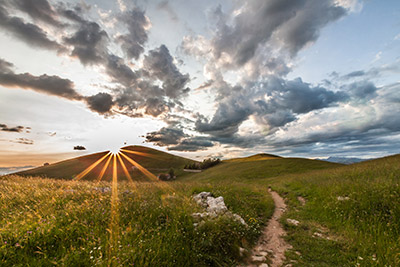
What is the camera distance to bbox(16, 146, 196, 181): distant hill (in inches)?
2876

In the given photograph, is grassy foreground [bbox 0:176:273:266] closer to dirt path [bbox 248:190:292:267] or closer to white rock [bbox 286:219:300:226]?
dirt path [bbox 248:190:292:267]

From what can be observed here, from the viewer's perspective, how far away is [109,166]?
9375cm

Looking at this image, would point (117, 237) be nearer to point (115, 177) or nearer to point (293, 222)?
point (293, 222)

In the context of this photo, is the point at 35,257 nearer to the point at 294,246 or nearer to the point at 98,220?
the point at 98,220

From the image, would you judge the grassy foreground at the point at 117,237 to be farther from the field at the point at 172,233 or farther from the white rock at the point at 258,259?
the white rock at the point at 258,259

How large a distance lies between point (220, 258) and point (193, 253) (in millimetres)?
1038

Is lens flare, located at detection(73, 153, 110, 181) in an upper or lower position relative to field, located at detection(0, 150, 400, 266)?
lower

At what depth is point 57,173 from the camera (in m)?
73.2

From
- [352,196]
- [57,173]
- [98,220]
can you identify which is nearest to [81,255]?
[98,220]

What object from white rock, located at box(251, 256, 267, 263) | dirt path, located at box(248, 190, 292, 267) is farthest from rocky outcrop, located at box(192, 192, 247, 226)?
white rock, located at box(251, 256, 267, 263)

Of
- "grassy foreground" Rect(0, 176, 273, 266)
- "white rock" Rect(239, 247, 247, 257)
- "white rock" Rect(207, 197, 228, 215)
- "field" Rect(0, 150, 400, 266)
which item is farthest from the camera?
"white rock" Rect(207, 197, 228, 215)

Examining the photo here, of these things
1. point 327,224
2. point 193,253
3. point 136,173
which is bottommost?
point 136,173

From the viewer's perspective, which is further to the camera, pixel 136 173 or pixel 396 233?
pixel 136 173

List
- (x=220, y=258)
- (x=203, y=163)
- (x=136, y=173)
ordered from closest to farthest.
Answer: (x=220, y=258) → (x=136, y=173) → (x=203, y=163)
